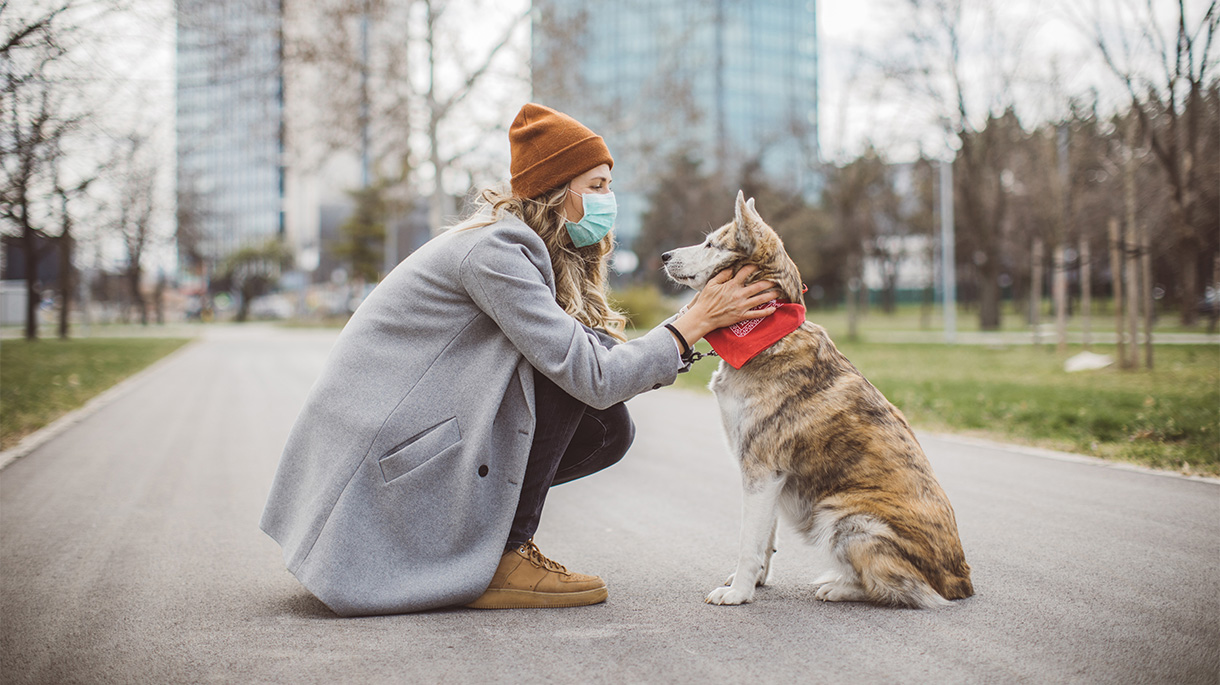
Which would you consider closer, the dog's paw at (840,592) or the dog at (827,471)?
the dog at (827,471)

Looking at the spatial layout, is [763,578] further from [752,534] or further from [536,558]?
[536,558]

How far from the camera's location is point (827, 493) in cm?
317

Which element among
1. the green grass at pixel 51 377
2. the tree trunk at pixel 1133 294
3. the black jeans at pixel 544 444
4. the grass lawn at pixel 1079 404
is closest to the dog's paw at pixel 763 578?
the black jeans at pixel 544 444

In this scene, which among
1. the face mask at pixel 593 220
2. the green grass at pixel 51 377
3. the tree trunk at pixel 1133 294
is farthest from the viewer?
the tree trunk at pixel 1133 294

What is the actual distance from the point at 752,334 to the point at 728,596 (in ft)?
3.44

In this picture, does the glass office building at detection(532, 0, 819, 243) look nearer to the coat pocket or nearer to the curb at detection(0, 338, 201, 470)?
the curb at detection(0, 338, 201, 470)

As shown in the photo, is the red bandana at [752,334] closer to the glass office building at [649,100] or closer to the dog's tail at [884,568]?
the dog's tail at [884,568]

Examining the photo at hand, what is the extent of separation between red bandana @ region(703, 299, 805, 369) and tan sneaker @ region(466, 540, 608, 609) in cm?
108

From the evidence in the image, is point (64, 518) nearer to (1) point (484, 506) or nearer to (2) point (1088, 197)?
(1) point (484, 506)

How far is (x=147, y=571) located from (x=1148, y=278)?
13171mm

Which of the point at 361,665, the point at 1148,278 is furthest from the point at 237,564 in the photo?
the point at 1148,278

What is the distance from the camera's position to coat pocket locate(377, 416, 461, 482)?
9.64 ft

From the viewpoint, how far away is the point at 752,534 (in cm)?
318

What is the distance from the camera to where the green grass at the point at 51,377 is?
29.6 ft
